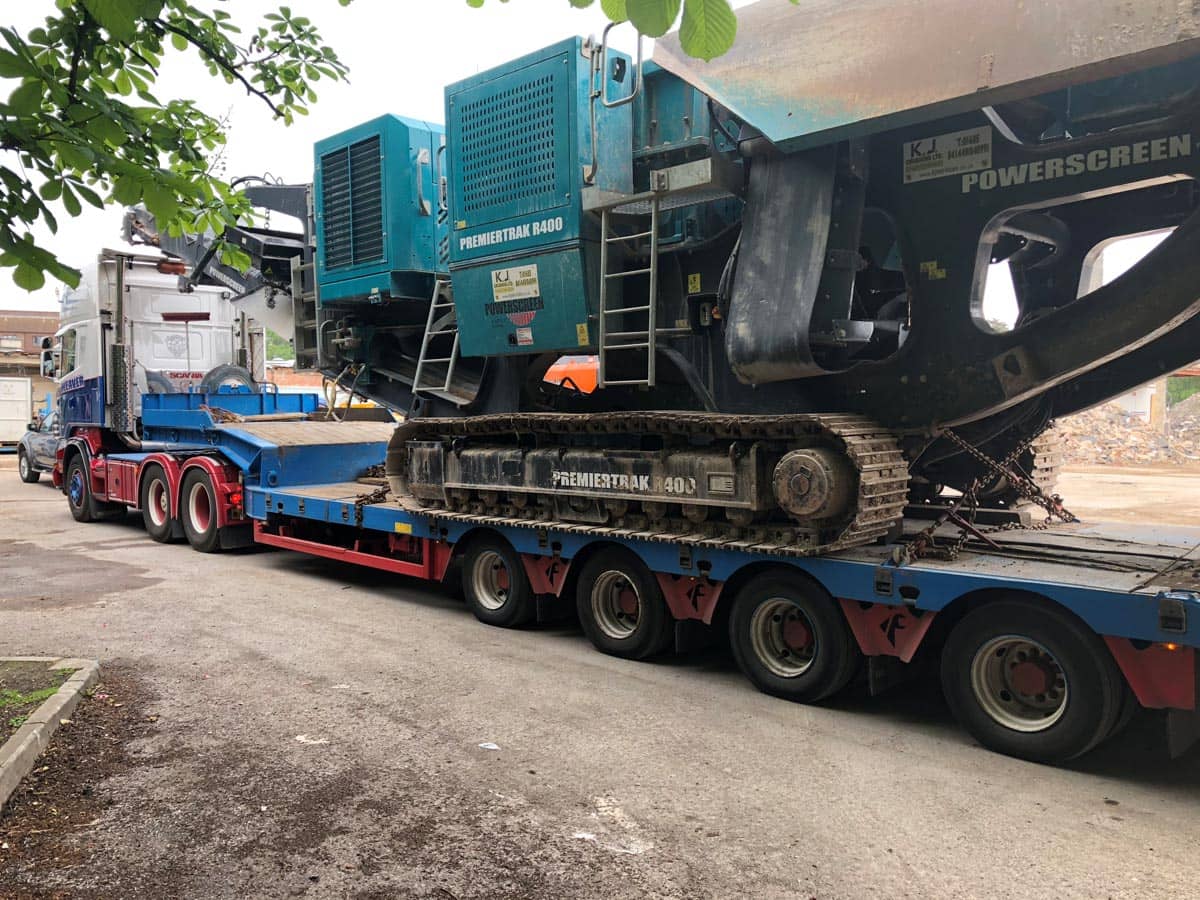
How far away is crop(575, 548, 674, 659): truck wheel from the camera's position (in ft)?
22.0

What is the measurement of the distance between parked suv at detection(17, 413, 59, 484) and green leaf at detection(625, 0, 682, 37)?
69.2 ft

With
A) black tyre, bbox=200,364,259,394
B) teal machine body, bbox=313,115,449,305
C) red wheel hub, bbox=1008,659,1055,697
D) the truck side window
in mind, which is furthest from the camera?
the truck side window

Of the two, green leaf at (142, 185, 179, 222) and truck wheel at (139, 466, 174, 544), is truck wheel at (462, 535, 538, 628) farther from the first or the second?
truck wheel at (139, 466, 174, 544)

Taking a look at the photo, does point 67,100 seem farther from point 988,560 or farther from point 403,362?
point 403,362

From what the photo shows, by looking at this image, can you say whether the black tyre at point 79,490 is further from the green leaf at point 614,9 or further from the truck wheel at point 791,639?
the green leaf at point 614,9

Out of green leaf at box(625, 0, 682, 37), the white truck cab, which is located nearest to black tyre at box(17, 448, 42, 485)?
the white truck cab

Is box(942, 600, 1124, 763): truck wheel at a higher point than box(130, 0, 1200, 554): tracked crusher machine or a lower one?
lower

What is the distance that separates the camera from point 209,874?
3.72 m

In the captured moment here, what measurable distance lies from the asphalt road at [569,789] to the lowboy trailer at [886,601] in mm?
271

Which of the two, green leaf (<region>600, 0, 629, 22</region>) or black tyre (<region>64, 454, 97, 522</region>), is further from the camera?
black tyre (<region>64, 454, 97, 522</region>)

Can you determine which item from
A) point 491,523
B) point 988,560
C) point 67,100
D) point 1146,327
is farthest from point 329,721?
point 1146,327

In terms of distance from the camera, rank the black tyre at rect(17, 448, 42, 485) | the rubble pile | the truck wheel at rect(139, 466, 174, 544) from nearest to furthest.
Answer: the truck wheel at rect(139, 466, 174, 544), the black tyre at rect(17, 448, 42, 485), the rubble pile

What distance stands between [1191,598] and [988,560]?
1.20 m

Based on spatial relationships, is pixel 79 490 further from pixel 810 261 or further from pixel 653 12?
pixel 653 12
